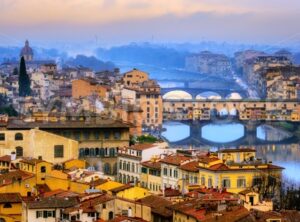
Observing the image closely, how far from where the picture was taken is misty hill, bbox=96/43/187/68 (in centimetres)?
16869

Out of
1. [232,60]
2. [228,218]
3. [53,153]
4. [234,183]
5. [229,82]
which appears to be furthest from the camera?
A: [232,60]

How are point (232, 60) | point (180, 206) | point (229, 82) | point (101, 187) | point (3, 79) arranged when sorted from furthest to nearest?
1. point (232, 60)
2. point (229, 82)
3. point (3, 79)
4. point (101, 187)
5. point (180, 206)

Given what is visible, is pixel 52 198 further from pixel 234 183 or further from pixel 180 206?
pixel 234 183

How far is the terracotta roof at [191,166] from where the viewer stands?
946 inches

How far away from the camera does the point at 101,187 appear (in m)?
21.4

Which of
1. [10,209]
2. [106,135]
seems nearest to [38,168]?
[10,209]

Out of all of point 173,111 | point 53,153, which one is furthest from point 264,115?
point 53,153

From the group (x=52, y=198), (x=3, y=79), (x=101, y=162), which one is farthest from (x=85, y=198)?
(x=3, y=79)

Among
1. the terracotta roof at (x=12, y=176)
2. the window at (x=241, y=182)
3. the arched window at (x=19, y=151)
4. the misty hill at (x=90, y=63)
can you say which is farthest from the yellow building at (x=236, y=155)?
the misty hill at (x=90, y=63)

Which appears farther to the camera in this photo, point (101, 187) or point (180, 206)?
point (101, 187)

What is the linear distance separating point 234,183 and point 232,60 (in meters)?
124

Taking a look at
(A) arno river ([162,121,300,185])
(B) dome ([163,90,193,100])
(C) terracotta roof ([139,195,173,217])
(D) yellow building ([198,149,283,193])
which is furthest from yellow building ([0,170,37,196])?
(B) dome ([163,90,193,100])

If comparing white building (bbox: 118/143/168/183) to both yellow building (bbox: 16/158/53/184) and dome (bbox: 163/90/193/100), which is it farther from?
dome (bbox: 163/90/193/100)

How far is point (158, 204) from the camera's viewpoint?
61.5 feet
